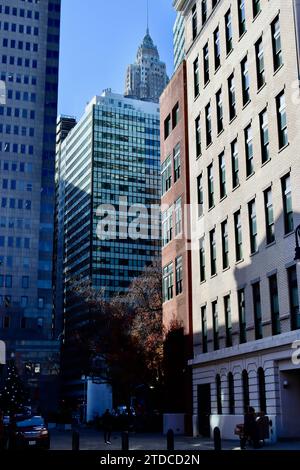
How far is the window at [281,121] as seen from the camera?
31.2m

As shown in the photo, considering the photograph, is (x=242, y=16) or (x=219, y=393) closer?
(x=219, y=393)

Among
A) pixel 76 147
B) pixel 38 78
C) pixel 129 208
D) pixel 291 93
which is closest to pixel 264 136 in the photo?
pixel 291 93

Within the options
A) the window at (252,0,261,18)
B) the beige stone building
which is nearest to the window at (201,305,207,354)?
the beige stone building

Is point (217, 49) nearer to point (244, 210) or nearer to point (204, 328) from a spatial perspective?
point (244, 210)

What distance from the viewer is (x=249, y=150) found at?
117ft

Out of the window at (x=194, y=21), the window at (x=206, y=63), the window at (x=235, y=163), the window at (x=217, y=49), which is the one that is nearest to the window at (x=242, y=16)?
the window at (x=217, y=49)

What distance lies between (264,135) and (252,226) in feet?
15.6

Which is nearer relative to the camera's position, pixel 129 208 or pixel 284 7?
pixel 284 7

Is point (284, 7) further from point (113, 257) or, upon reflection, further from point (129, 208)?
point (113, 257)

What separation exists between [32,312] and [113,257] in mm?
26114

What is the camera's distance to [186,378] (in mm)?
43281

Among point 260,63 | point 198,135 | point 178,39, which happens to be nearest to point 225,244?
point 198,135

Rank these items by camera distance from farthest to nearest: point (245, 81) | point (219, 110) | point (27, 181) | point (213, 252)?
point (27, 181), point (219, 110), point (213, 252), point (245, 81)

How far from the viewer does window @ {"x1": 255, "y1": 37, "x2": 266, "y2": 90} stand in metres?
34.3
